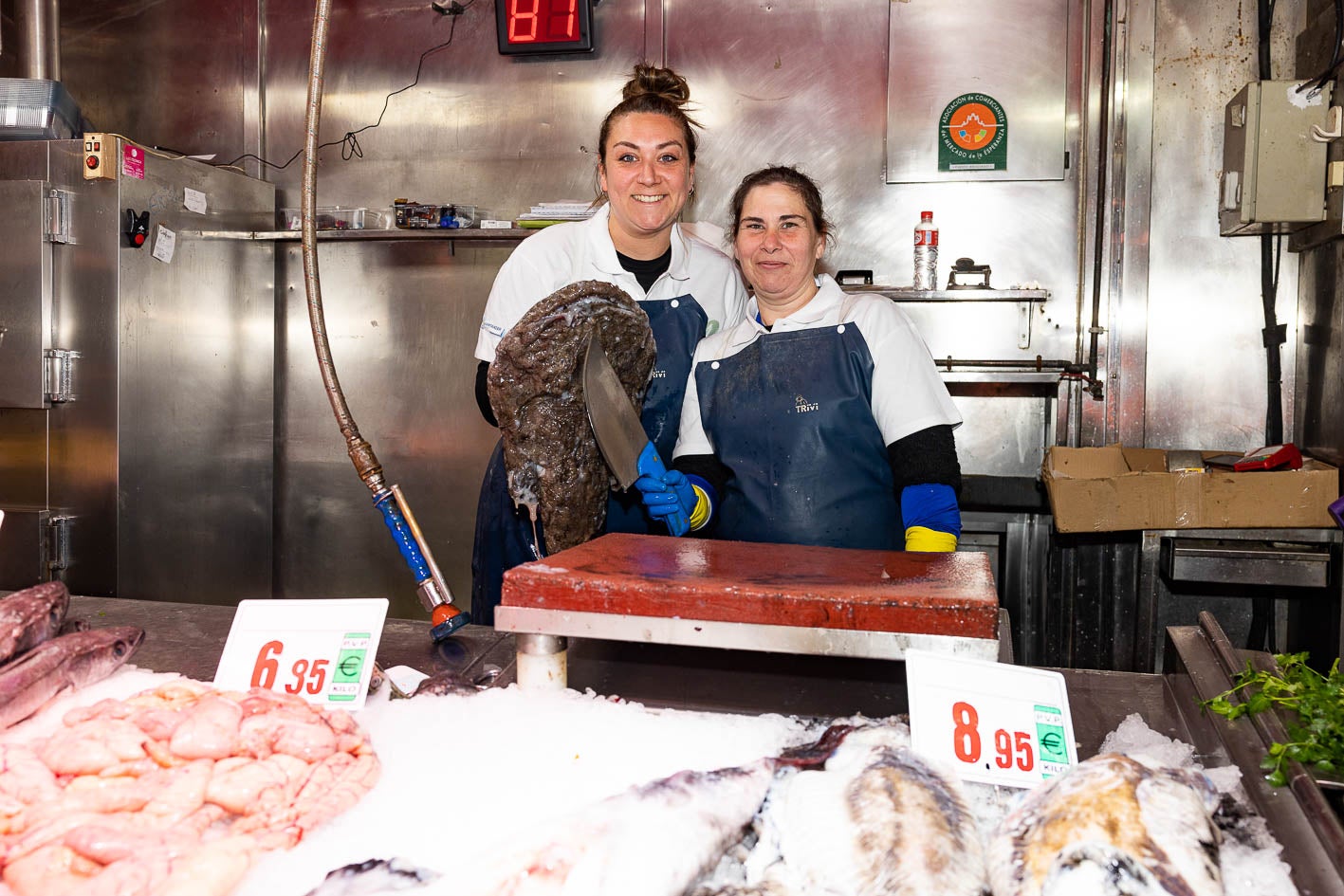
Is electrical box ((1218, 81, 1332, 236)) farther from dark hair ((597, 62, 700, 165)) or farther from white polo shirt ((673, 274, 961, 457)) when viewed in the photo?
dark hair ((597, 62, 700, 165))

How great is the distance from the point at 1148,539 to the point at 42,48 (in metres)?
4.66

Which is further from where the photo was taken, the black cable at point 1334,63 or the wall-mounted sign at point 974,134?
the wall-mounted sign at point 974,134

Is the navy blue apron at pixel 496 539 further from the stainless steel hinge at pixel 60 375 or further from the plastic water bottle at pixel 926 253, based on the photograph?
the stainless steel hinge at pixel 60 375

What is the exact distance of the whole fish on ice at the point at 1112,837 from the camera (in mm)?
910

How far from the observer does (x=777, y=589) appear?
132 centimetres

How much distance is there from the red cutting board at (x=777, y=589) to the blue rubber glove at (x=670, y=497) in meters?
0.69

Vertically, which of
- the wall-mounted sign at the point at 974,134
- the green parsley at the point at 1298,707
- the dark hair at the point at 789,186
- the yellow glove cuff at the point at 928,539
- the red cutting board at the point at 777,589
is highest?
the wall-mounted sign at the point at 974,134

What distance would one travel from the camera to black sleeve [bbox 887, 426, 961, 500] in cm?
236

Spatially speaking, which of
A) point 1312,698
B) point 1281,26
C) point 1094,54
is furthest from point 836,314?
point 1281,26

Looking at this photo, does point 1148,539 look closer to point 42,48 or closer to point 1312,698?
point 1312,698

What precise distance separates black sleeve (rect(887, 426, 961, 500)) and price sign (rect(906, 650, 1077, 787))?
1.10 metres

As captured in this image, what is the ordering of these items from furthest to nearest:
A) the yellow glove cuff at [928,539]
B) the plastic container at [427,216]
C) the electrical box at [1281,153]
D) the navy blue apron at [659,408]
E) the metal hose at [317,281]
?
1. the plastic container at [427,216]
2. the electrical box at [1281,153]
3. the navy blue apron at [659,408]
4. the yellow glove cuff at [928,539]
5. the metal hose at [317,281]

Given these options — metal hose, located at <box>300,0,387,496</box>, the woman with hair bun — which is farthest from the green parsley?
the woman with hair bun

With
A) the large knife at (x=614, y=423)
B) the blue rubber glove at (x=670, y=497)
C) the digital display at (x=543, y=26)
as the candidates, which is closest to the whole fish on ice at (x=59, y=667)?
the large knife at (x=614, y=423)
